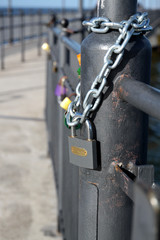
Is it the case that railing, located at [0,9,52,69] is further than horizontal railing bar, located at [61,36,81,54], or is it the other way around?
railing, located at [0,9,52,69]

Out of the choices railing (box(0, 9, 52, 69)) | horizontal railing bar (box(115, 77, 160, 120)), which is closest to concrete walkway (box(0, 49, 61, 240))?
horizontal railing bar (box(115, 77, 160, 120))

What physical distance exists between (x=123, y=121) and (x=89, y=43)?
26 centimetres

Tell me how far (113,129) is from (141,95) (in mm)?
245

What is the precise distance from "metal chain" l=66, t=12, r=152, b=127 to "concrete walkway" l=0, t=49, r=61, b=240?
7.03 feet

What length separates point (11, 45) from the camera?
15727 millimetres

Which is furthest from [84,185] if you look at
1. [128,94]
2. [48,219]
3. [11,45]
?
[11,45]

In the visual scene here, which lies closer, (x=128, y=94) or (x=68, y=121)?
(x=128, y=94)

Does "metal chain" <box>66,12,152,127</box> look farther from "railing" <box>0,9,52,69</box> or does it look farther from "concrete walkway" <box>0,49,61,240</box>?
"railing" <box>0,9,52,69</box>

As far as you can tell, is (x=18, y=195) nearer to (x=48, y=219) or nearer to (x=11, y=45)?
(x=48, y=219)

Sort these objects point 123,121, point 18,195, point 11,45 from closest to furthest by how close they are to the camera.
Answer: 1. point 123,121
2. point 18,195
3. point 11,45

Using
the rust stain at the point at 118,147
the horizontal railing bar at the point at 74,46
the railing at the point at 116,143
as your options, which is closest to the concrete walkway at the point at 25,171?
the horizontal railing bar at the point at 74,46

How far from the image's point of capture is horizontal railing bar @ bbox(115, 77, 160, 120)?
3.12ft

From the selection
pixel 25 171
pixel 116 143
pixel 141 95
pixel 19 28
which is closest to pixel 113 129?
pixel 116 143

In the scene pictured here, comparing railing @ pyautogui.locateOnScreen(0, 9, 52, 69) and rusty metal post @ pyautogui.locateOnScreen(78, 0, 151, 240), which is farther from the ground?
rusty metal post @ pyautogui.locateOnScreen(78, 0, 151, 240)
